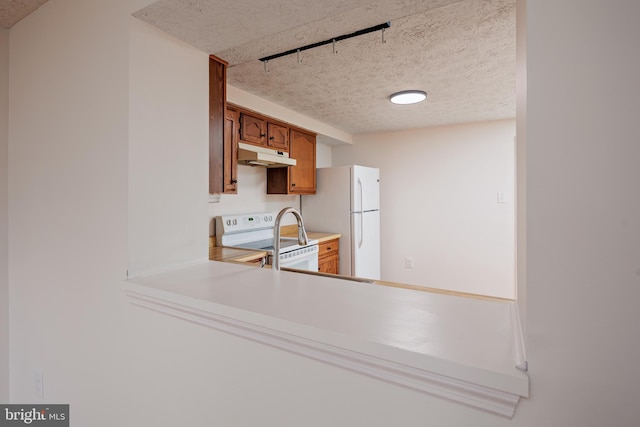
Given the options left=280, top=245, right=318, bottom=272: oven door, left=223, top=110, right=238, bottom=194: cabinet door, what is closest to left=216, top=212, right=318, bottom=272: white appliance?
left=280, top=245, right=318, bottom=272: oven door

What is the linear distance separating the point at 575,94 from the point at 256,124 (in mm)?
Result: 2639

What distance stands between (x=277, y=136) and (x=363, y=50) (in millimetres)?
1434

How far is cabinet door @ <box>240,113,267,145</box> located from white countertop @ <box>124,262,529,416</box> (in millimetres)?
1834

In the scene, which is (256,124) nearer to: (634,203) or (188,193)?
(188,193)

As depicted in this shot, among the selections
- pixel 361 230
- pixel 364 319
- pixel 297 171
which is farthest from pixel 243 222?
pixel 364 319

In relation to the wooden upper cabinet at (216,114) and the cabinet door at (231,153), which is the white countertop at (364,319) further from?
the cabinet door at (231,153)

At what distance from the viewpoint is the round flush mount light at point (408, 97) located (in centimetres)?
259

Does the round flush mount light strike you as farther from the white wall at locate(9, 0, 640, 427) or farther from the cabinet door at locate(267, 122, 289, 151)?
the white wall at locate(9, 0, 640, 427)

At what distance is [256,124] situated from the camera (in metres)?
2.86

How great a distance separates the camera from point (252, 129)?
2.81 meters

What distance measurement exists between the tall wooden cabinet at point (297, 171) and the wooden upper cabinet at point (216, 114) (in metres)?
1.22

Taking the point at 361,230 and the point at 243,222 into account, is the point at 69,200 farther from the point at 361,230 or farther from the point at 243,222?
the point at 361,230

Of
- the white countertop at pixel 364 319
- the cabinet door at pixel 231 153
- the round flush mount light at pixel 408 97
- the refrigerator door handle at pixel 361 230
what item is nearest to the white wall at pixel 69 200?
the white countertop at pixel 364 319

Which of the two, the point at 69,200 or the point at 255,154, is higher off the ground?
the point at 255,154
